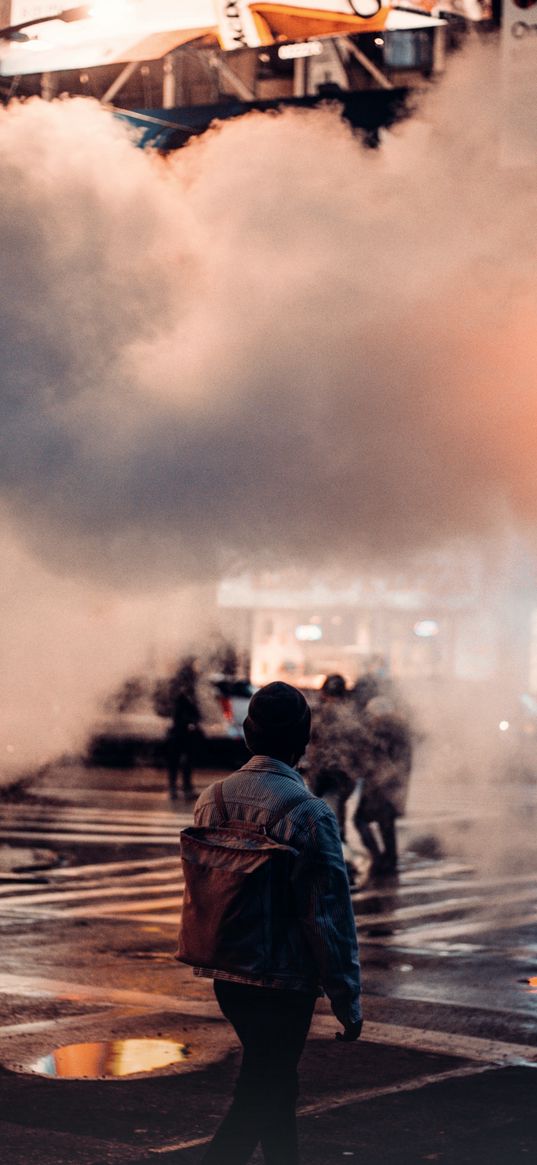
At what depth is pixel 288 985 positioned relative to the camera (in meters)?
3.99

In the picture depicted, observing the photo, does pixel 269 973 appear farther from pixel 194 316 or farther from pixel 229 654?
pixel 229 654

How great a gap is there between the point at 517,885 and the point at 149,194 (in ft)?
23.7

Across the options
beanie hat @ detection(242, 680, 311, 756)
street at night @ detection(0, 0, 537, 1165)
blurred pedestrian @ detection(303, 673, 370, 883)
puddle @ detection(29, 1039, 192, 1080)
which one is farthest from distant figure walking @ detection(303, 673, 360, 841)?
beanie hat @ detection(242, 680, 311, 756)

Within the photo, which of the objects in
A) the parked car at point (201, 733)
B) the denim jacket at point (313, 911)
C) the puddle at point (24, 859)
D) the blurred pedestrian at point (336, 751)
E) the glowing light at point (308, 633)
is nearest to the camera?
the denim jacket at point (313, 911)

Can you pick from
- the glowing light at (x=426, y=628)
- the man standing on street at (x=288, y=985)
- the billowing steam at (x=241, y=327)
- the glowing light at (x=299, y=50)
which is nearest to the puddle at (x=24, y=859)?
the billowing steam at (x=241, y=327)

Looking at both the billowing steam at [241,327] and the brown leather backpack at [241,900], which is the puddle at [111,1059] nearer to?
the brown leather backpack at [241,900]

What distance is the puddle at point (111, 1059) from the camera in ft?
21.2

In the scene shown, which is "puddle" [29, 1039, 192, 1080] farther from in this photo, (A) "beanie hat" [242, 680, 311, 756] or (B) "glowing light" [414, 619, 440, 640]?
(B) "glowing light" [414, 619, 440, 640]

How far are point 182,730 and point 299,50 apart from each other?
42.7 feet

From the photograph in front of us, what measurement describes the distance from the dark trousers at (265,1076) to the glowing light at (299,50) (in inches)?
255

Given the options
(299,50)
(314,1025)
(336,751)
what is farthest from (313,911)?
(336,751)

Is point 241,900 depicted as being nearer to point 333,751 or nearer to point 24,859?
point 333,751

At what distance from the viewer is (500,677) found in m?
33.6

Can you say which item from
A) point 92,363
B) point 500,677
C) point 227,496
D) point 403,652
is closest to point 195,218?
point 92,363
